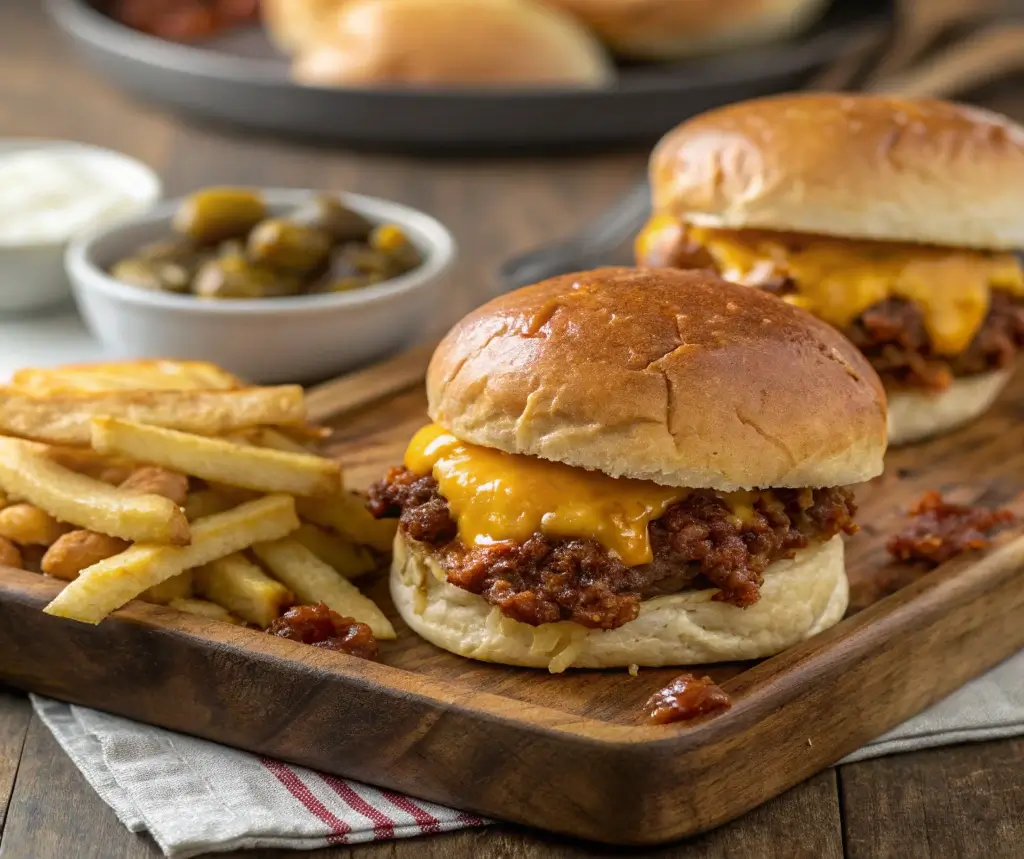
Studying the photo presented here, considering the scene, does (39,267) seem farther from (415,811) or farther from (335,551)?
(415,811)

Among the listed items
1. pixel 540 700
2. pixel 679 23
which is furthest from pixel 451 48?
pixel 540 700

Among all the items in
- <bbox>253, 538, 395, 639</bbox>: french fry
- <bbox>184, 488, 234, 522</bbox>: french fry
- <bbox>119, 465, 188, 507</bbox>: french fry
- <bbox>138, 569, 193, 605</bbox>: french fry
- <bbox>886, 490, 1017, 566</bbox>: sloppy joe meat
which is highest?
<bbox>119, 465, 188, 507</bbox>: french fry

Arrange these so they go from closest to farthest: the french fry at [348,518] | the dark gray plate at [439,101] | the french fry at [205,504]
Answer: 1. the french fry at [205,504]
2. the french fry at [348,518]
3. the dark gray plate at [439,101]

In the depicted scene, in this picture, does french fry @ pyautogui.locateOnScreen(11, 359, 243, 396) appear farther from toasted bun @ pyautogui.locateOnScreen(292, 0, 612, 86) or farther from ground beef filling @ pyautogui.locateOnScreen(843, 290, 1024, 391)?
toasted bun @ pyautogui.locateOnScreen(292, 0, 612, 86)

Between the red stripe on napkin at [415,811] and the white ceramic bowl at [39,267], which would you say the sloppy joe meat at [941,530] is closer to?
the red stripe on napkin at [415,811]

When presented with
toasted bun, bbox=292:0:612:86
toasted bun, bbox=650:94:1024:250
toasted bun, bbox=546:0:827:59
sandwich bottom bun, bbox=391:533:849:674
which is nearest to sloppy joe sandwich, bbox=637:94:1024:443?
toasted bun, bbox=650:94:1024:250

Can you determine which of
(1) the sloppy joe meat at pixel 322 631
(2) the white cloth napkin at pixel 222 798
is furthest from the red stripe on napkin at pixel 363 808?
(1) the sloppy joe meat at pixel 322 631
